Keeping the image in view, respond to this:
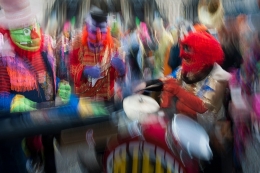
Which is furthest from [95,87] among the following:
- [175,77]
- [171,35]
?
[171,35]

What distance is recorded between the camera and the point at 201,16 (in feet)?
4.65

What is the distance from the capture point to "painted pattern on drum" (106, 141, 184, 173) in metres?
0.56

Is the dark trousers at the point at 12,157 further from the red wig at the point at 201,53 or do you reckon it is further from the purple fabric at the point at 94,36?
the purple fabric at the point at 94,36

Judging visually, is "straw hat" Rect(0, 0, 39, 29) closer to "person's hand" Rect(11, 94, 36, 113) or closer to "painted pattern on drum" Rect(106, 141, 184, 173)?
"person's hand" Rect(11, 94, 36, 113)

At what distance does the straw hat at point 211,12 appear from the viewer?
1.28 m

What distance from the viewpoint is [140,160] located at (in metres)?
0.58

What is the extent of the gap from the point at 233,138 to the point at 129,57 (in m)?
0.69

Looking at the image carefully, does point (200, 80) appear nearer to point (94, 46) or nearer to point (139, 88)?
point (139, 88)

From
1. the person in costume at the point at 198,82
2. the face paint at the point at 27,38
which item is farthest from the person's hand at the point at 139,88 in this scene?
the face paint at the point at 27,38

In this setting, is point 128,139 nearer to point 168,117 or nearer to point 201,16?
point 168,117

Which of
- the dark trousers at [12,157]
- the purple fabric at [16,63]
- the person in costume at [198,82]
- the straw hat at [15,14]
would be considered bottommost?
the dark trousers at [12,157]

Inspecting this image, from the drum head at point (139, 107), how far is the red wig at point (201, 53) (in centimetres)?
23

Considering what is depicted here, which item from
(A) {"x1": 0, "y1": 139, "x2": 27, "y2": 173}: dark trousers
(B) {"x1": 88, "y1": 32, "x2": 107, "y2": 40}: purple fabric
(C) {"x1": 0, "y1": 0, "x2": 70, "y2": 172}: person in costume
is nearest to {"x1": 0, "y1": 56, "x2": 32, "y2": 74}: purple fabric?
(C) {"x1": 0, "y1": 0, "x2": 70, "y2": 172}: person in costume

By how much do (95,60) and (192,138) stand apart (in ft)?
2.04
